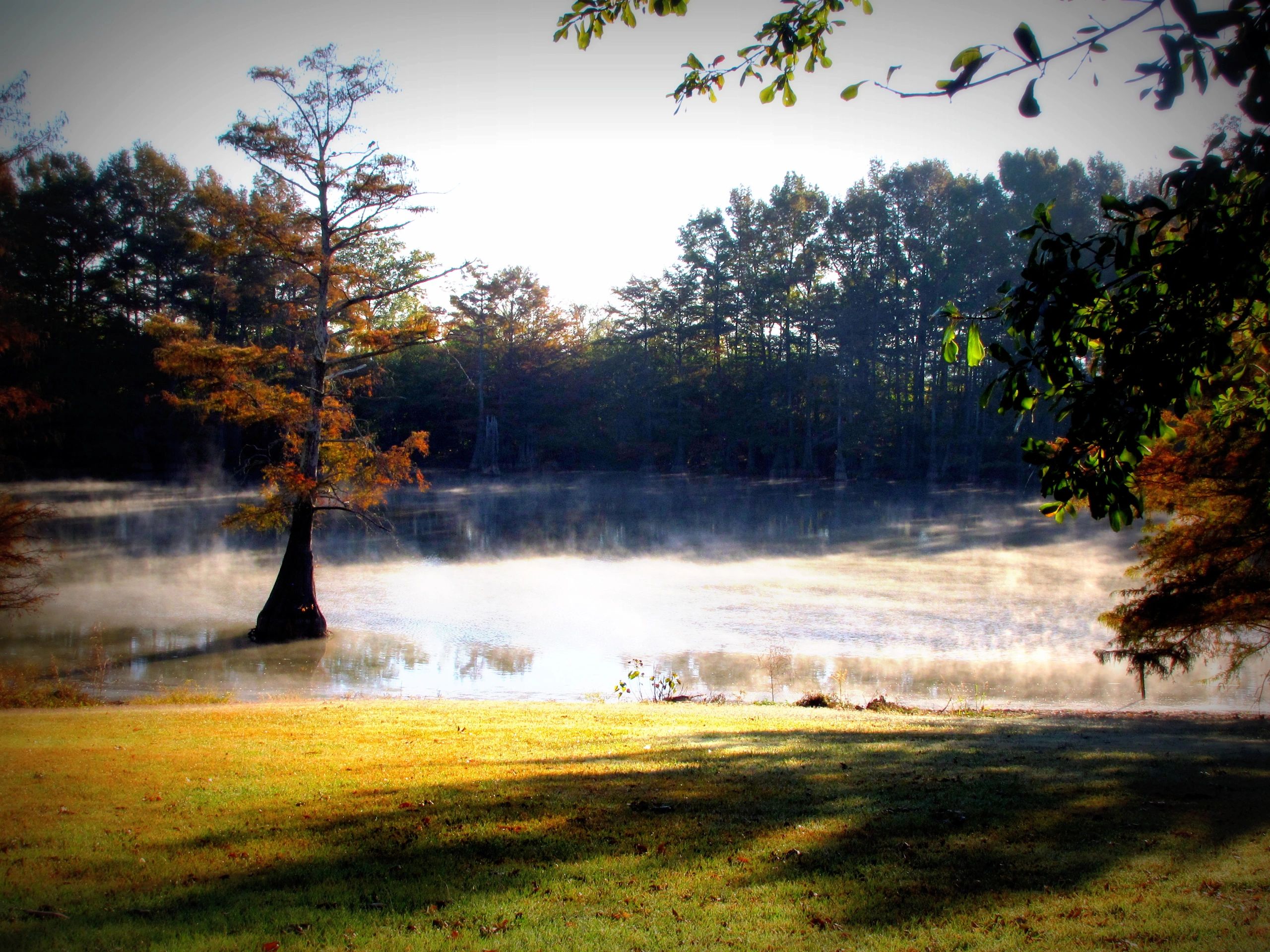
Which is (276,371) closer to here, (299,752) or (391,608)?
(391,608)

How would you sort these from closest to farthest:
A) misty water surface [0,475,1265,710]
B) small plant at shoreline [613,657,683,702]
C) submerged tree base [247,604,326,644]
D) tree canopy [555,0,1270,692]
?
tree canopy [555,0,1270,692], small plant at shoreline [613,657,683,702], misty water surface [0,475,1265,710], submerged tree base [247,604,326,644]

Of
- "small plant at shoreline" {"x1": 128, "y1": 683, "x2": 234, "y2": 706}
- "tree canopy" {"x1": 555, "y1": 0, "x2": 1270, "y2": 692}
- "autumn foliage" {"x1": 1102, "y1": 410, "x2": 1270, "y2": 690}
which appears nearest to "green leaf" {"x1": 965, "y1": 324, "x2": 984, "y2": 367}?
"tree canopy" {"x1": 555, "y1": 0, "x2": 1270, "y2": 692}

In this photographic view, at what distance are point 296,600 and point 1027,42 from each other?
17.1 m

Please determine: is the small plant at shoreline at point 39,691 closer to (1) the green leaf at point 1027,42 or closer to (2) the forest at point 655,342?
(1) the green leaf at point 1027,42

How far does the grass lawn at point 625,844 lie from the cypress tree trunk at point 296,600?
965 cm

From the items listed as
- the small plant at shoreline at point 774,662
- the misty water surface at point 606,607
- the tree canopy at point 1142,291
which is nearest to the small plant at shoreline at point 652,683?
the misty water surface at point 606,607


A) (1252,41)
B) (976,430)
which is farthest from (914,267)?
(1252,41)

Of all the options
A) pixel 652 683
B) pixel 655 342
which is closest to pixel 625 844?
pixel 652 683

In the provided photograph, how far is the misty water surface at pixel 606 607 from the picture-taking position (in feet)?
48.3

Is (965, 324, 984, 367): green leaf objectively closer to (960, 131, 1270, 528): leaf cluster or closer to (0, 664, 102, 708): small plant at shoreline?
(960, 131, 1270, 528): leaf cluster

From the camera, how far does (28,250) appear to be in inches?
1453

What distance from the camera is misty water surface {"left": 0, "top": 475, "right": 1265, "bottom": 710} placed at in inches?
579

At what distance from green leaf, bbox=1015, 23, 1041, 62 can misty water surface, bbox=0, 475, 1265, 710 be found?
447 inches

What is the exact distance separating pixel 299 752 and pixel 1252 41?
7.71 metres
